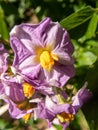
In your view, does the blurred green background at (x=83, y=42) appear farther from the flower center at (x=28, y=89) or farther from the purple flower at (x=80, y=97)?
the flower center at (x=28, y=89)

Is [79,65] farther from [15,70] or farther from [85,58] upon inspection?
[15,70]

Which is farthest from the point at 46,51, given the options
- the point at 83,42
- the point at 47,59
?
the point at 83,42

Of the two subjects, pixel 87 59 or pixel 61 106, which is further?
pixel 87 59

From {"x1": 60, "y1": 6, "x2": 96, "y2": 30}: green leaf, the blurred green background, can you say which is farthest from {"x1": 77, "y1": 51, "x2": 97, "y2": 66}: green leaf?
{"x1": 60, "y1": 6, "x2": 96, "y2": 30}: green leaf

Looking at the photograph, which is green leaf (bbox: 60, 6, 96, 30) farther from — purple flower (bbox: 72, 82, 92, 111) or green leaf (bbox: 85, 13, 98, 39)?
purple flower (bbox: 72, 82, 92, 111)

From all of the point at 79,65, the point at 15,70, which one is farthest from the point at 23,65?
the point at 79,65

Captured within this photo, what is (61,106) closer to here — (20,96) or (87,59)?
(20,96)
